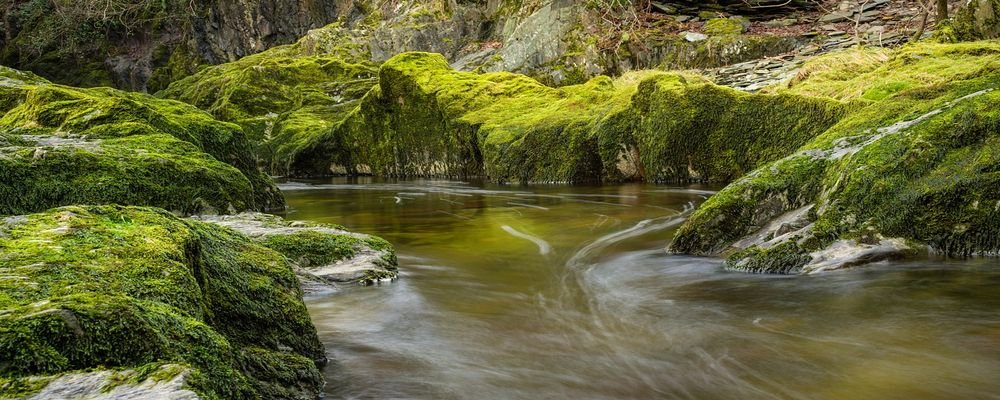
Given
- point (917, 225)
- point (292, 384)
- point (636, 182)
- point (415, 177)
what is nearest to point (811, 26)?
point (636, 182)

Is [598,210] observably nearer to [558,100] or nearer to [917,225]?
[917,225]

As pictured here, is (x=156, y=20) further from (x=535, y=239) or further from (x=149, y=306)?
(x=149, y=306)

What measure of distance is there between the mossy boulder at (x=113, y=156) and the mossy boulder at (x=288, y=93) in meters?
→ 14.4

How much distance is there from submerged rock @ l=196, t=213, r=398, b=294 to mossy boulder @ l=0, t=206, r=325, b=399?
4.10ft

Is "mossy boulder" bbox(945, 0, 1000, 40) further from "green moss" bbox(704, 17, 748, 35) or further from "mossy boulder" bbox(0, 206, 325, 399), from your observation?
"mossy boulder" bbox(0, 206, 325, 399)

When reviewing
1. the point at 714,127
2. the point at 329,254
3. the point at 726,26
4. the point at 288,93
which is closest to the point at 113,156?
the point at 329,254

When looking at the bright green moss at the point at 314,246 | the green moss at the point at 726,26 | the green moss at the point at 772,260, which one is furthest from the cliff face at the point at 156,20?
the green moss at the point at 772,260

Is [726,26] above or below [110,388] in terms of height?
above

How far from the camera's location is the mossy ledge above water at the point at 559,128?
505 inches

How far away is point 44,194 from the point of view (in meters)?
6.90

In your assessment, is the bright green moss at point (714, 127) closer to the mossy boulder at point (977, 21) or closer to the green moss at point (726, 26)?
the mossy boulder at point (977, 21)

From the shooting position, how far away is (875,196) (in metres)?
5.42

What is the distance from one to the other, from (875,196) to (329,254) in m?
4.26

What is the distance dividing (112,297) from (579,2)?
23.6 metres
